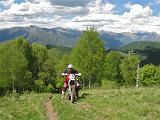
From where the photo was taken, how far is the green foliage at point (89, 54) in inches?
3004

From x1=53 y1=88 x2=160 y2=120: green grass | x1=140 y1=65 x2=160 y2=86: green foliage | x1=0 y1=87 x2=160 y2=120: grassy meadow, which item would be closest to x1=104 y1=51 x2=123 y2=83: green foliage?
x1=140 y1=65 x2=160 y2=86: green foliage

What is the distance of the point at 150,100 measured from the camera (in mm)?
26703

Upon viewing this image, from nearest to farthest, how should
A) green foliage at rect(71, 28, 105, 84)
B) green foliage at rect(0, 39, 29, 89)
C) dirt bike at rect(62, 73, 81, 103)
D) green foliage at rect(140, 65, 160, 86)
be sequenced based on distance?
dirt bike at rect(62, 73, 81, 103) → green foliage at rect(71, 28, 105, 84) → green foliage at rect(0, 39, 29, 89) → green foliage at rect(140, 65, 160, 86)

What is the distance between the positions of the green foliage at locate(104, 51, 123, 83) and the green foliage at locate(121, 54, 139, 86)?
7.98ft

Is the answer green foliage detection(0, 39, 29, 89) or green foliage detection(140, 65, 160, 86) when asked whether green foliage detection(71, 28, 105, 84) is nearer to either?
green foliage detection(0, 39, 29, 89)

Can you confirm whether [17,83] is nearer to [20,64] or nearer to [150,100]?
[20,64]

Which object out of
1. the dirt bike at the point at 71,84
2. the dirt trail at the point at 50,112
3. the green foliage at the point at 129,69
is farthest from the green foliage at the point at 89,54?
the dirt trail at the point at 50,112

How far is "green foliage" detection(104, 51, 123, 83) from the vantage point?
121m

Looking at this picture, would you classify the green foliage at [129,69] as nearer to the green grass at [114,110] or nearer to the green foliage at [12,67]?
the green foliage at [12,67]

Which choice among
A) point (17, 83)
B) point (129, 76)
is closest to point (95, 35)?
point (17, 83)

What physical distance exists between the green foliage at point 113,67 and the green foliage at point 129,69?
95.7 inches

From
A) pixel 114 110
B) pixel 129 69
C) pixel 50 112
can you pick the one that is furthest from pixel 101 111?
pixel 129 69

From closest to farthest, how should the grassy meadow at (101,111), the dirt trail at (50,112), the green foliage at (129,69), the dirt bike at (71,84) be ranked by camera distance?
the grassy meadow at (101,111)
the dirt trail at (50,112)
the dirt bike at (71,84)
the green foliage at (129,69)

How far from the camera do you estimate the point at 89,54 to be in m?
76.1
